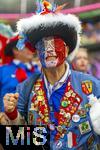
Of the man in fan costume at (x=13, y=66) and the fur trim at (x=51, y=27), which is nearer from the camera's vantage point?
the fur trim at (x=51, y=27)

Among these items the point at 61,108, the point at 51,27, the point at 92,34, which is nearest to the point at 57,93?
the point at 61,108

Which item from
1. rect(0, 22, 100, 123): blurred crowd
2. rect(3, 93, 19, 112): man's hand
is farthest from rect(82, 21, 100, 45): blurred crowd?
rect(3, 93, 19, 112): man's hand

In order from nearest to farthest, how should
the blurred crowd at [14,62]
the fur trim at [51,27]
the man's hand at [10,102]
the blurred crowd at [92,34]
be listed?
the man's hand at [10,102] → the fur trim at [51,27] → the blurred crowd at [14,62] → the blurred crowd at [92,34]

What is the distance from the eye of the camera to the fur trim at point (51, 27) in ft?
9.86

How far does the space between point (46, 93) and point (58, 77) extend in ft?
0.39

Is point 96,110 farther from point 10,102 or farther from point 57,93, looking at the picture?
point 10,102

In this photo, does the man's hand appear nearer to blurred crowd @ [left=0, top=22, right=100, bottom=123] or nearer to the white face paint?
the white face paint

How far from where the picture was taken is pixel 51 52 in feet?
9.86

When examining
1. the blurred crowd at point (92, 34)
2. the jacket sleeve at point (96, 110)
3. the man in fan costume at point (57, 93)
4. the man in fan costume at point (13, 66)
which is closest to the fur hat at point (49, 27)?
the man in fan costume at point (57, 93)

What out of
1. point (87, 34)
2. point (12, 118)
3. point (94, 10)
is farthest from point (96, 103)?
point (87, 34)

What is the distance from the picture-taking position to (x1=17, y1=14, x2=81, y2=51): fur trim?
9.86 ft

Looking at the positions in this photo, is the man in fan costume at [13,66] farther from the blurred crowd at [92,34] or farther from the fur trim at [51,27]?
the fur trim at [51,27]

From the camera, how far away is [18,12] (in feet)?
16.9

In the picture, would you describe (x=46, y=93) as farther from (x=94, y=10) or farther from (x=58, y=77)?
(x=94, y=10)
